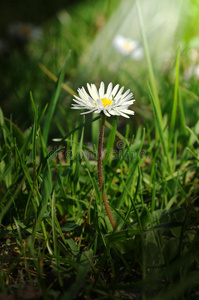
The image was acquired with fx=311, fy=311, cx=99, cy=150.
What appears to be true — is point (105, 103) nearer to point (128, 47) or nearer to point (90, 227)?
point (90, 227)

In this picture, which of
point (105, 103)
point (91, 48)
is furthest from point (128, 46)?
point (105, 103)

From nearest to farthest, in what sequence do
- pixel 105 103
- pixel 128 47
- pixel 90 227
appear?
pixel 105 103 → pixel 90 227 → pixel 128 47

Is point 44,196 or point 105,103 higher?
point 105,103

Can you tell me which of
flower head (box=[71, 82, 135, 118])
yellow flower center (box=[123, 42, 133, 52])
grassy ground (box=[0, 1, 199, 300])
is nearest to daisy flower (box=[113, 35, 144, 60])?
yellow flower center (box=[123, 42, 133, 52])

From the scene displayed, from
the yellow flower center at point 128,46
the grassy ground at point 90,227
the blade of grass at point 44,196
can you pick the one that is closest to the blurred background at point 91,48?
the yellow flower center at point 128,46

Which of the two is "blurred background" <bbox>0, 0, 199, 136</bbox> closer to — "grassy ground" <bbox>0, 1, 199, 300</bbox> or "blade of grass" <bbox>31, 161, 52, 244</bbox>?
"grassy ground" <bbox>0, 1, 199, 300</bbox>

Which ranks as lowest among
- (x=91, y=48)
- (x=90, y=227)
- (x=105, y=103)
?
(x=90, y=227)

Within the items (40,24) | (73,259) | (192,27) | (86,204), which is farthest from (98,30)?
(73,259)

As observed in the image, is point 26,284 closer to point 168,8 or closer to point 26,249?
point 26,249
